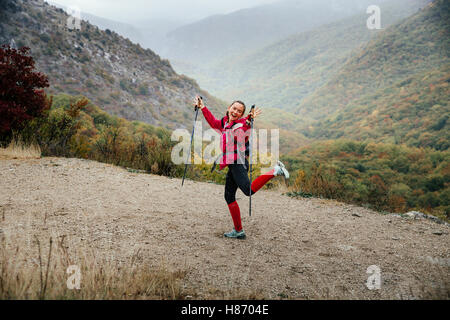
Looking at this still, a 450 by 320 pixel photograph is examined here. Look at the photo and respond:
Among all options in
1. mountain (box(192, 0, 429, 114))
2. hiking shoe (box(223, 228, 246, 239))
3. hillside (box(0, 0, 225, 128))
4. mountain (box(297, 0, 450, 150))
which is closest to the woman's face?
hiking shoe (box(223, 228, 246, 239))

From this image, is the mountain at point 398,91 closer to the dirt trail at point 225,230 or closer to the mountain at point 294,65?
the mountain at point 294,65

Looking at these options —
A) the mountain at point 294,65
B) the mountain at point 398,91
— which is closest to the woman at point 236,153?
the mountain at point 398,91

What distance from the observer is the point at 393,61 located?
85.5 m

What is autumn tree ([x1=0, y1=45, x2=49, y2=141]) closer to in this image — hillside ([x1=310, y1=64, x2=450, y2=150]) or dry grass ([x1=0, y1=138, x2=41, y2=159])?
dry grass ([x1=0, y1=138, x2=41, y2=159])

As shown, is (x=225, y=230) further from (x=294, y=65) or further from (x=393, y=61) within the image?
(x=294, y=65)

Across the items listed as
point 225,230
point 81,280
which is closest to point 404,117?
point 225,230

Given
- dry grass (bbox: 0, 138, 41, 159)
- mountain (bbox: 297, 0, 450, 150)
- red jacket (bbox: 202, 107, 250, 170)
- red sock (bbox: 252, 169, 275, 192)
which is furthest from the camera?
mountain (bbox: 297, 0, 450, 150)

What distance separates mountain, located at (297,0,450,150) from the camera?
47.4 metres

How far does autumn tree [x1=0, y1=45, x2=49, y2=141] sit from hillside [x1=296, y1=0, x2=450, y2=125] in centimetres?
7201

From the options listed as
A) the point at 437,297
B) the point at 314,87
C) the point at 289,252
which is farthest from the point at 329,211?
the point at 314,87

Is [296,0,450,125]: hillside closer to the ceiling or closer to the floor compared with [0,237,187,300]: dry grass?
closer to the ceiling

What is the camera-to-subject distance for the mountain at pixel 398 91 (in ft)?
155
